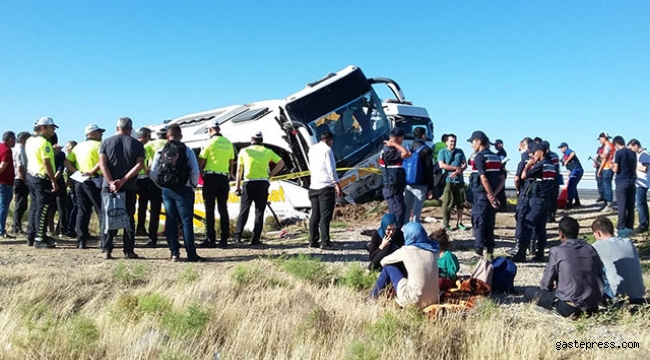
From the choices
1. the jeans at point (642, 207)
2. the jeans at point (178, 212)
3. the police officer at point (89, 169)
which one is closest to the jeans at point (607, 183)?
the jeans at point (642, 207)

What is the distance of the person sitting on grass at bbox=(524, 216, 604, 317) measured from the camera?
201 inches

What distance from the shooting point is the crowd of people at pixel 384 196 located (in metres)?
5.26

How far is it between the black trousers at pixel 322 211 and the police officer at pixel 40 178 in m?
3.84

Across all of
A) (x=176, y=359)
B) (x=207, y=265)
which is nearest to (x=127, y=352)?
(x=176, y=359)

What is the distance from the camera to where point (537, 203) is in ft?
25.8

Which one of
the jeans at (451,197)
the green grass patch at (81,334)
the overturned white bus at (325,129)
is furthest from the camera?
the overturned white bus at (325,129)

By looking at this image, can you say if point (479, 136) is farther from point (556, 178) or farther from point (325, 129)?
point (325, 129)

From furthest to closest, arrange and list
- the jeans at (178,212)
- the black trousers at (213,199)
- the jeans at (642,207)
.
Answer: the jeans at (642,207), the black trousers at (213,199), the jeans at (178,212)

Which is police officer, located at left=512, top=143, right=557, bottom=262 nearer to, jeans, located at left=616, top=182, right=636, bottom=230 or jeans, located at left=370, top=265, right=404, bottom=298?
jeans, located at left=616, top=182, right=636, bottom=230

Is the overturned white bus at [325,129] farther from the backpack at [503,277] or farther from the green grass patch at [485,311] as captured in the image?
the green grass patch at [485,311]

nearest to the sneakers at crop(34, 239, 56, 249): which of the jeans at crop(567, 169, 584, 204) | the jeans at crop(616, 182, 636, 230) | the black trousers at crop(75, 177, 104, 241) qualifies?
the black trousers at crop(75, 177, 104, 241)

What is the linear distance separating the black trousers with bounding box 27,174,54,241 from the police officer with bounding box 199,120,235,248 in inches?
90.3

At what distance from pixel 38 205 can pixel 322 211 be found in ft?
13.7

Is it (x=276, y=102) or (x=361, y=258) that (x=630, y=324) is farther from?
(x=276, y=102)
